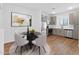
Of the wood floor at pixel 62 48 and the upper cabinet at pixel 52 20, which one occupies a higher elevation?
the upper cabinet at pixel 52 20

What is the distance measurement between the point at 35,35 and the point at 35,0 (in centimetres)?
288

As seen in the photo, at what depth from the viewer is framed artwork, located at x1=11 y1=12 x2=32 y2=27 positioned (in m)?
5.30

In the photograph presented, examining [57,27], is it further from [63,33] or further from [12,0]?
[12,0]

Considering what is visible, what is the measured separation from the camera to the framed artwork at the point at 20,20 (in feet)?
17.4

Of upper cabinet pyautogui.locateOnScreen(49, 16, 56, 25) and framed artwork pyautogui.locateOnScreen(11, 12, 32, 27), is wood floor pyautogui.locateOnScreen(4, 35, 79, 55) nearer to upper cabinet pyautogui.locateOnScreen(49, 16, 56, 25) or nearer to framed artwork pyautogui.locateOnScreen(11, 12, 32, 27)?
framed artwork pyautogui.locateOnScreen(11, 12, 32, 27)

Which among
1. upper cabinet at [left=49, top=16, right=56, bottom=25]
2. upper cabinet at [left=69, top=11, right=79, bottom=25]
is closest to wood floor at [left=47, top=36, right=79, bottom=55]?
upper cabinet at [left=69, top=11, right=79, bottom=25]

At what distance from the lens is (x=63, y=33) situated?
25.7 ft

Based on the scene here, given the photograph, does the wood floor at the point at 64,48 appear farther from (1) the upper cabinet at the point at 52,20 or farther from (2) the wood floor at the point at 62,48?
(1) the upper cabinet at the point at 52,20

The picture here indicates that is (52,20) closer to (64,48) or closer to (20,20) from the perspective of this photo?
(20,20)

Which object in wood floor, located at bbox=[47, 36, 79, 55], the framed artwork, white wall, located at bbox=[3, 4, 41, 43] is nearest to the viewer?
wood floor, located at bbox=[47, 36, 79, 55]

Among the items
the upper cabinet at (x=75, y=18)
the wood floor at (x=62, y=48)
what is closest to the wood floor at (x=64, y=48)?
the wood floor at (x=62, y=48)

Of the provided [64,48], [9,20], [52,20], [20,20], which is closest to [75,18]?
[64,48]

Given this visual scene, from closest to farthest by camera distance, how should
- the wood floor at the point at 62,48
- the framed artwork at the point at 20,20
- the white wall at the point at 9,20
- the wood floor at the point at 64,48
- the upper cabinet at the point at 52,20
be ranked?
the wood floor at the point at 62,48
the wood floor at the point at 64,48
the white wall at the point at 9,20
the framed artwork at the point at 20,20
the upper cabinet at the point at 52,20

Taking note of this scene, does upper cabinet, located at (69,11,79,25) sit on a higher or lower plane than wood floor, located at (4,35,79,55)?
higher
